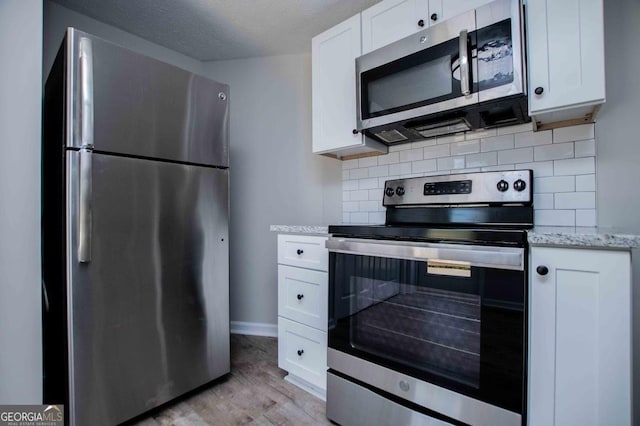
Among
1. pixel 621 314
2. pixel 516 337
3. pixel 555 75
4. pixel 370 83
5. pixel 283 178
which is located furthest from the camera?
pixel 283 178

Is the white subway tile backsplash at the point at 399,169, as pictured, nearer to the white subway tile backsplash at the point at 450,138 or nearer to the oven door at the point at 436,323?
the white subway tile backsplash at the point at 450,138

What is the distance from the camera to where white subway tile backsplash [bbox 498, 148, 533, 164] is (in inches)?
53.4

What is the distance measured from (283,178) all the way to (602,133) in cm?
198

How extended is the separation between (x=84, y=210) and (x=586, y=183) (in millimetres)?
2191

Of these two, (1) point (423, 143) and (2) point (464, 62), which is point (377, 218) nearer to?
(1) point (423, 143)

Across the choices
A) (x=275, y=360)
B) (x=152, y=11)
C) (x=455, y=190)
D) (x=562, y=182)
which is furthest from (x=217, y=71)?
(x=562, y=182)

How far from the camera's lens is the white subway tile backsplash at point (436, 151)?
162 centimetres

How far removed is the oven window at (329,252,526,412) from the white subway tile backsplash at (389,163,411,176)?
0.76 meters

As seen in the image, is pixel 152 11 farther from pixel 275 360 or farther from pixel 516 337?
pixel 516 337

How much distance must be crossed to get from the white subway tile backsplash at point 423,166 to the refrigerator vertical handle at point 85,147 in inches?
66.0

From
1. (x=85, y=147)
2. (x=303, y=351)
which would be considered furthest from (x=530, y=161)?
(x=85, y=147)

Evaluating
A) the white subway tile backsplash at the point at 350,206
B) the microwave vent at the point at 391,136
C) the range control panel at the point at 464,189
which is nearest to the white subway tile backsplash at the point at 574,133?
the range control panel at the point at 464,189

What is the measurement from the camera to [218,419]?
1406 millimetres

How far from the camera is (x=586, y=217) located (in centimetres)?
122
